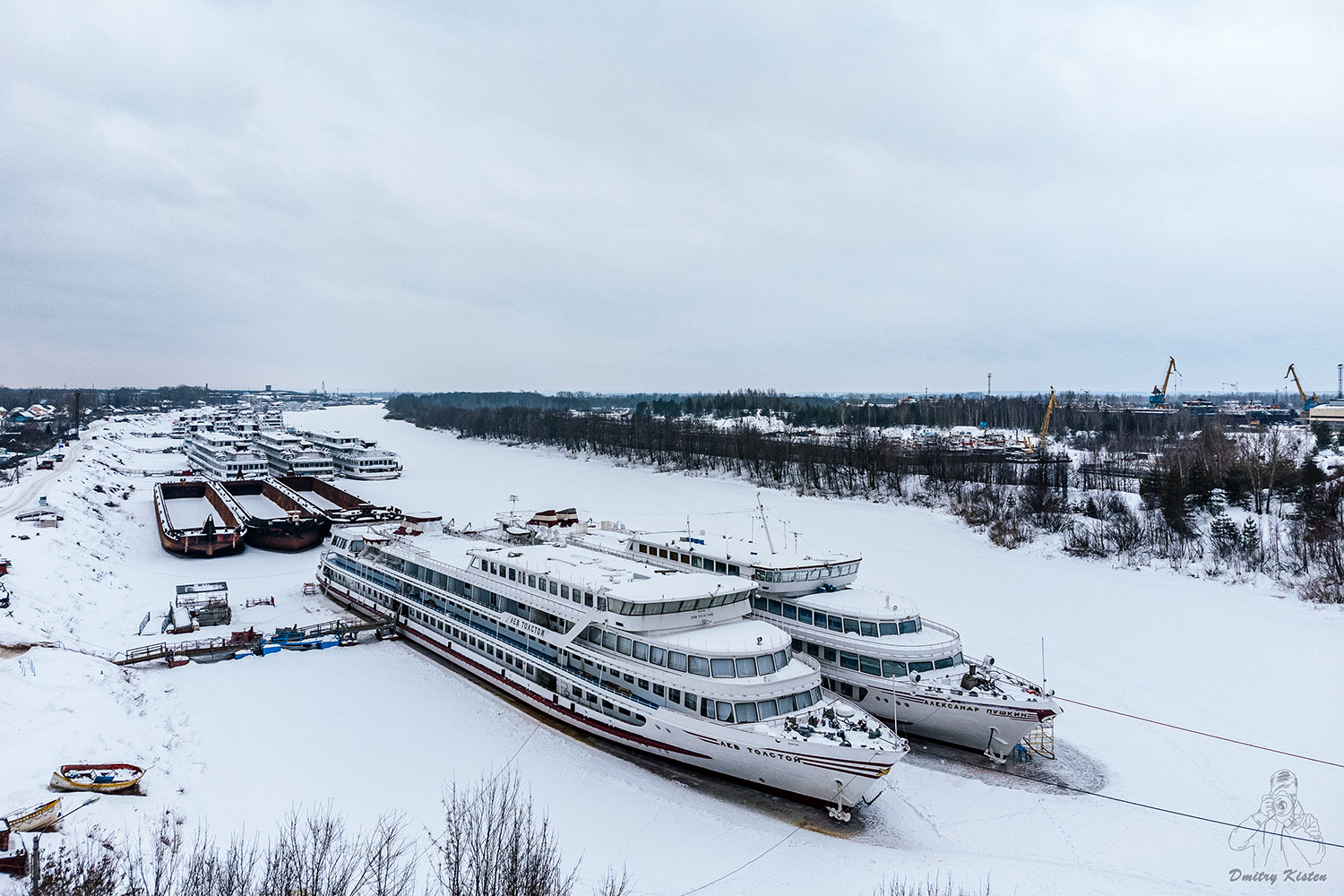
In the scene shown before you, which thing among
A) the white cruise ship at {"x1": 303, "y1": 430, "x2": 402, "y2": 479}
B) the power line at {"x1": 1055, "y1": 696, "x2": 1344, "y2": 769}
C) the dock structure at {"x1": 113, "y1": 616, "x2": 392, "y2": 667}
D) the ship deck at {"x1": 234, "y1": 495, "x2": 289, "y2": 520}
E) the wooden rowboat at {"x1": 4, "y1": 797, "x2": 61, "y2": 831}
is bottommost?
the power line at {"x1": 1055, "y1": 696, "x2": 1344, "y2": 769}

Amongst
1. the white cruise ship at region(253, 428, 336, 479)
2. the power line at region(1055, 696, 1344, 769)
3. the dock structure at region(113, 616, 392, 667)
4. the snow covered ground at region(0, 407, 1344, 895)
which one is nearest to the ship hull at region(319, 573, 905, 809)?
the snow covered ground at region(0, 407, 1344, 895)

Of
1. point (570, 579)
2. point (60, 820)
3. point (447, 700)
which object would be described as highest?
point (570, 579)

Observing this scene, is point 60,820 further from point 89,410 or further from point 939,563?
point 89,410

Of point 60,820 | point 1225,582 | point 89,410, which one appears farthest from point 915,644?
point 89,410

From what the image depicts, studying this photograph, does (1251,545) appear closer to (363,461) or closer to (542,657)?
(542,657)

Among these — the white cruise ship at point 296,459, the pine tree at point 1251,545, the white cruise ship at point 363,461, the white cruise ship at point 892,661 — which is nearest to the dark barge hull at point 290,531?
the white cruise ship at point 296,459

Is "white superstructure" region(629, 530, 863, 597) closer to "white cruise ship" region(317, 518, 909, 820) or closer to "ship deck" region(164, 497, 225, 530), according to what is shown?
"white cruise ship" region(317, 518, 909, 820)

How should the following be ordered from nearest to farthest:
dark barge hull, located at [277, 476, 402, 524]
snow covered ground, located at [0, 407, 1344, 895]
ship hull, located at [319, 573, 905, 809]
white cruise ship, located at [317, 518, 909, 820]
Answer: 1. snow covered ground, located at [0, 407, 1344, 895]
2. ship hull, located at [319, 573, 905, 809]
3. white cruise ship, located at [317, 518, 909, 820]
4. dark barge hull, located at [277, 476, 402, 524]
